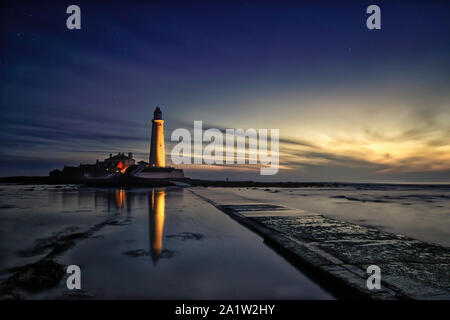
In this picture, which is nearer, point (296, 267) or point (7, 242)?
point (296, 267)

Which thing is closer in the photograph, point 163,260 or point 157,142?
point 163,260

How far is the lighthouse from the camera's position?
2446 inches

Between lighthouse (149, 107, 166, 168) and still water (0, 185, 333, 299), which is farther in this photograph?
lighthouse (149, 107, 166, 168)

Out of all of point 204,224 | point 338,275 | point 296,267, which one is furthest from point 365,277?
point 204,224

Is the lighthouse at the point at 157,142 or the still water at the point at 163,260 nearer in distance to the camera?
the still water at the point at 163,260

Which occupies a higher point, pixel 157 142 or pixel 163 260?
pixel 157 142

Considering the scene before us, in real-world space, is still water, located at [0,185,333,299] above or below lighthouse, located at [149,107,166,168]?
below

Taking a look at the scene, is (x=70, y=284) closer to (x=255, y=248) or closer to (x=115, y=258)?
(x=115, y=258)

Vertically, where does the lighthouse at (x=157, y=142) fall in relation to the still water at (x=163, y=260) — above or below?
above

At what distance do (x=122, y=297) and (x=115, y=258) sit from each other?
6.42 ft

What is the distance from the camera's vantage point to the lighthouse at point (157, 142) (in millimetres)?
62125

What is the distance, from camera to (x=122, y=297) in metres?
3.84

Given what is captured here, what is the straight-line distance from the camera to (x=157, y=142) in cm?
6212

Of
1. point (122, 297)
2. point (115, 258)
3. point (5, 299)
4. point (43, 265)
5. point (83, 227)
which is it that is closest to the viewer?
point (5, 299)
